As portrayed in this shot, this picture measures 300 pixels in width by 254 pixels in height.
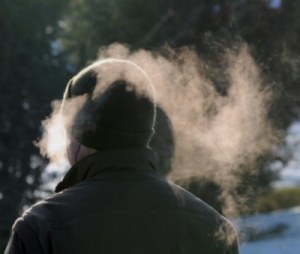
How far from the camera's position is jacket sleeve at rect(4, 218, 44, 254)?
160cm

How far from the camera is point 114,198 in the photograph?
1708mm

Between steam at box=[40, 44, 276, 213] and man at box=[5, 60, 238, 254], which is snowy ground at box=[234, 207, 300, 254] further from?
man at box=[5, 60, 238, 254]

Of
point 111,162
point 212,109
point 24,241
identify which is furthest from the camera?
point 212,109

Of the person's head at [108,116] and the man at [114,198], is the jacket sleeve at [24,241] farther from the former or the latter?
the person's head at [108,116]

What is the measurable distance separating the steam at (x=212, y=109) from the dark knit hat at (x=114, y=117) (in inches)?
37.8

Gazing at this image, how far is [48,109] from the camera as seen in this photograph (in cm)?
734

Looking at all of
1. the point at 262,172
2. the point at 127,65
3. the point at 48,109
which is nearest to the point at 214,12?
the point at 262,172

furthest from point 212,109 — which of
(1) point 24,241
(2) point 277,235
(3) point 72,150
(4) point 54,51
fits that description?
(2) point 277,235

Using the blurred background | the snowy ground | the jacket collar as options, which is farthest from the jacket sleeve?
the snowy ground

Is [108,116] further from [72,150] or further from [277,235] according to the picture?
[277,235]

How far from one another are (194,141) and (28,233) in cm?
168

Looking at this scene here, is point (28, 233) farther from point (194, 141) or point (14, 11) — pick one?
point (14, 11)

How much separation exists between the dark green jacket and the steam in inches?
40.6

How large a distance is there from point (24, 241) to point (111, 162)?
0.92 ft
